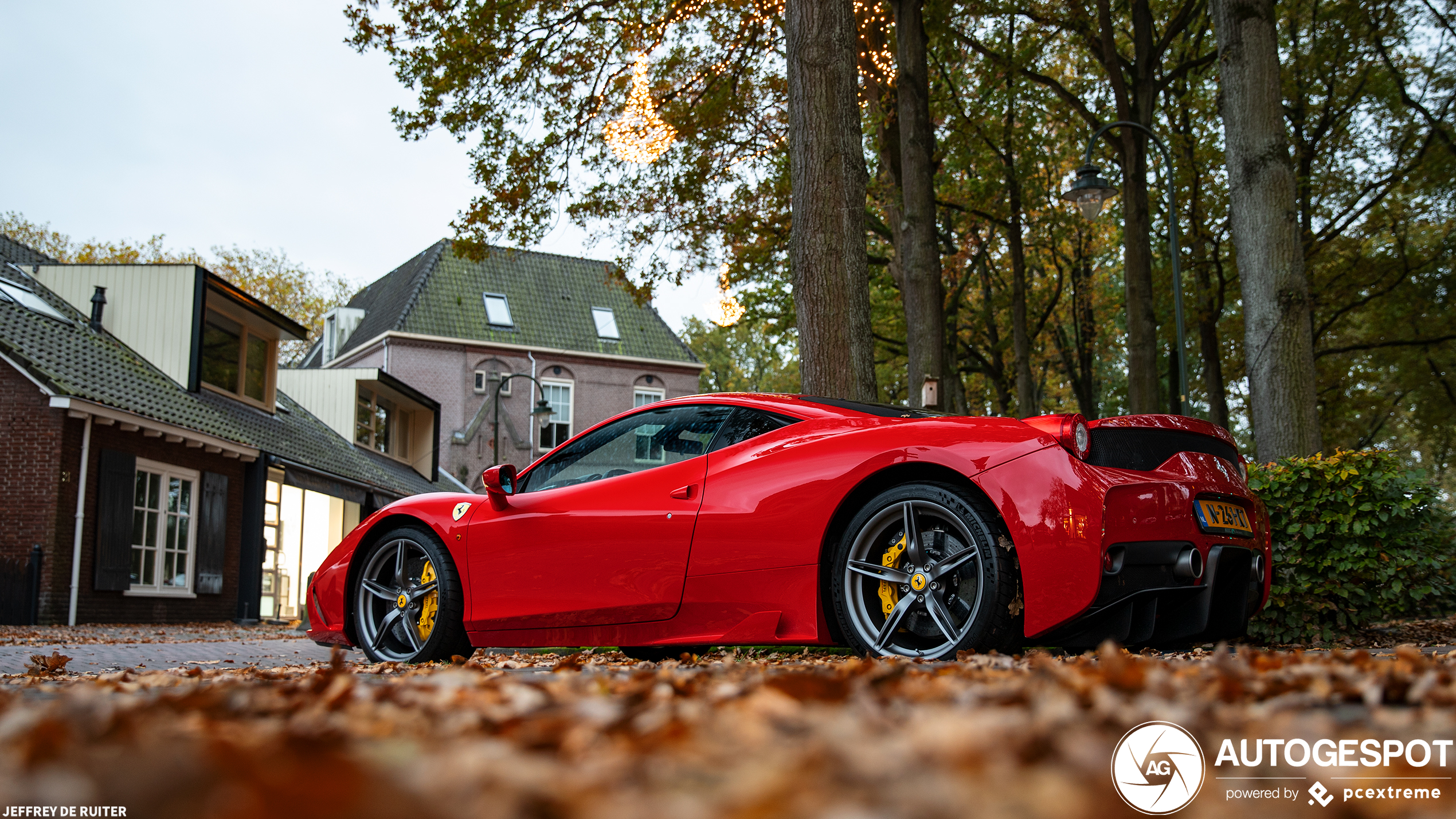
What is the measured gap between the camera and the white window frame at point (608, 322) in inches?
1619

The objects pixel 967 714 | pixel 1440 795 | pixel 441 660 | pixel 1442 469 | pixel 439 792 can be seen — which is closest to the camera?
pixel 439 792

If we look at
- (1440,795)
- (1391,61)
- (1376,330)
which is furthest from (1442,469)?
(1440,795)

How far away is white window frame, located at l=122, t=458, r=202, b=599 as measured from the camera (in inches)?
636

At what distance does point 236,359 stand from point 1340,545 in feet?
65.1

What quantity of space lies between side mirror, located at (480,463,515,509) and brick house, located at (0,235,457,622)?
38.8ft

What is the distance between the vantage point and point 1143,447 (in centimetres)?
426

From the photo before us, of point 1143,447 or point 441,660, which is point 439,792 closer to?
point 1143,447

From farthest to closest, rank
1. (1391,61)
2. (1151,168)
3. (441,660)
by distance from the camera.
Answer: (1151,168) → (1391,61) → (441,660)

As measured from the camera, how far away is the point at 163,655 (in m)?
7.59

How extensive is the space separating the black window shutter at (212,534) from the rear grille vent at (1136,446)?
17.0 metres

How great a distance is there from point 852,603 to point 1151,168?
22084 mm

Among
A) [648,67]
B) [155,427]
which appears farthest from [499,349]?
[648,67]

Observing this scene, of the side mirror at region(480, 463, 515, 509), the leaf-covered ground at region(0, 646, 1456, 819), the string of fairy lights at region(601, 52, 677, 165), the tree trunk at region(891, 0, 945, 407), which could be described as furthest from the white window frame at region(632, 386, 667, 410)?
the leaf-covered ground at region(0, 646, 1456, 819)

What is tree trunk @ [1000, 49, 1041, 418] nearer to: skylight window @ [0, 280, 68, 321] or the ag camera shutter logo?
skylight window @ [0, 280, 68, 321]
